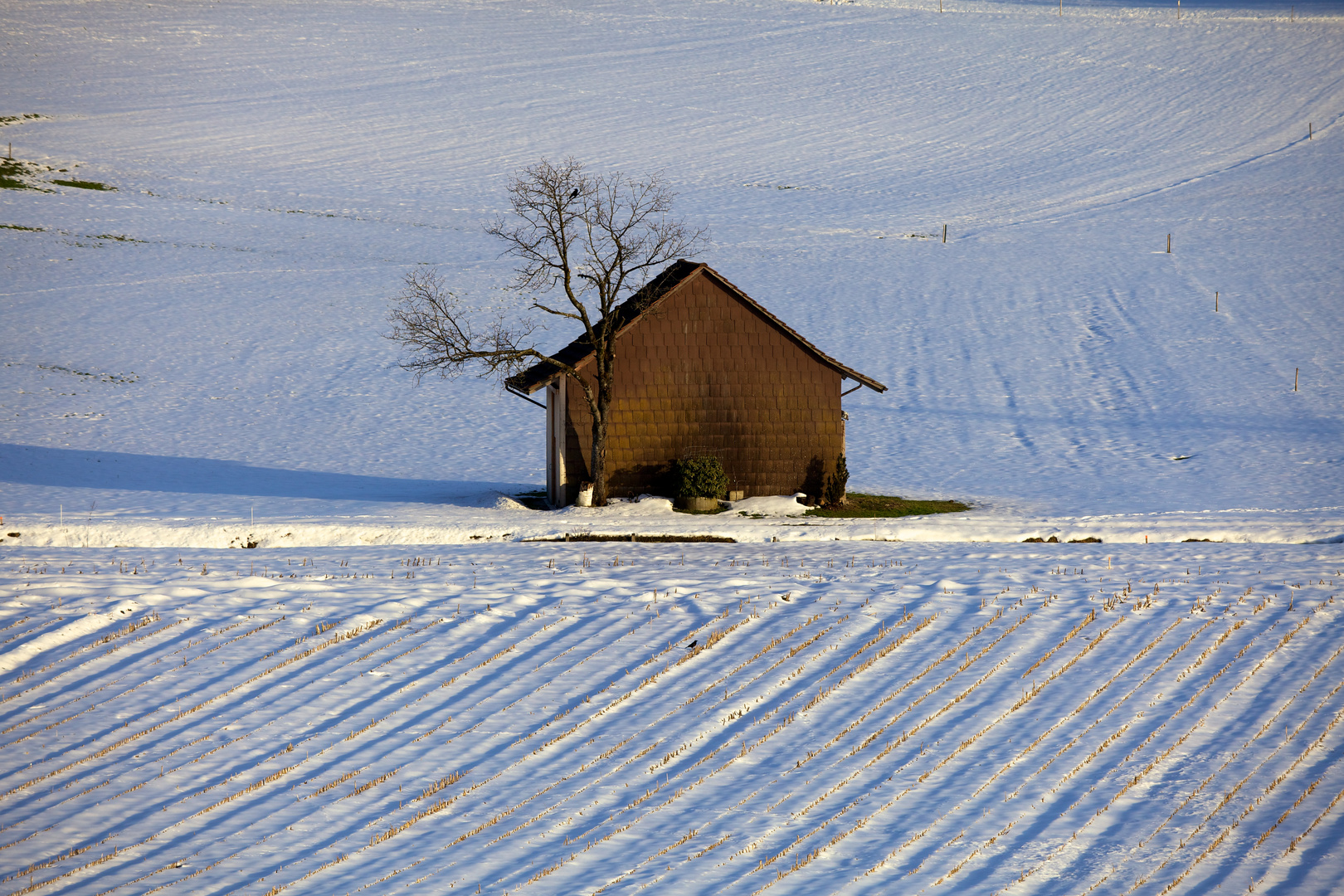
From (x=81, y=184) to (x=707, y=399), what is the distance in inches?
1616

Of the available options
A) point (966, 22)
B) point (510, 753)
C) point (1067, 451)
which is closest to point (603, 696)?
point (510, 753)

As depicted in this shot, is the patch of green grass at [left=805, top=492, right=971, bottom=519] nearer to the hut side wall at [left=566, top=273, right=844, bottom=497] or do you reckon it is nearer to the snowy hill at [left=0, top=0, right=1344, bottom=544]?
the hut side wall at [left=566, top=273, right=844, bottom=497]

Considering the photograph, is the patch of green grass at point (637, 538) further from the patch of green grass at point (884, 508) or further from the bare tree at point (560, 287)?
the patch of green grass at point (884, 508)

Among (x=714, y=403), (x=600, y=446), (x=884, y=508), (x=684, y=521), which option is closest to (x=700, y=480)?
(x=684, y=521)

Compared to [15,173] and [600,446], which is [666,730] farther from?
[15,173]

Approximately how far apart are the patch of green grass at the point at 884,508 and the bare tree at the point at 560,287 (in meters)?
4.95

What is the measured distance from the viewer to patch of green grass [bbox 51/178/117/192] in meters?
54.5

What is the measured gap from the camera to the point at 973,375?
4012 cm

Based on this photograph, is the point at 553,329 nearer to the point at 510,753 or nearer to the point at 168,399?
the point at 168,399

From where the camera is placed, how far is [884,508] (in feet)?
85.8

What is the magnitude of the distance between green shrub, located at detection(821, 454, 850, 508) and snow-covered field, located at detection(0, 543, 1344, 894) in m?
6.79

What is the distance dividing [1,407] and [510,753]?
27203 mm

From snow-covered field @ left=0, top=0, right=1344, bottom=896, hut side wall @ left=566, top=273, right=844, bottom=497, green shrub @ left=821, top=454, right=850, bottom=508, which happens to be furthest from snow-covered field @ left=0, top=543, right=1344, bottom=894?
hut side wall @ left=566, top=273, right=844, bottom=497

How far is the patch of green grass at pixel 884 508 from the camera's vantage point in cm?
2547
